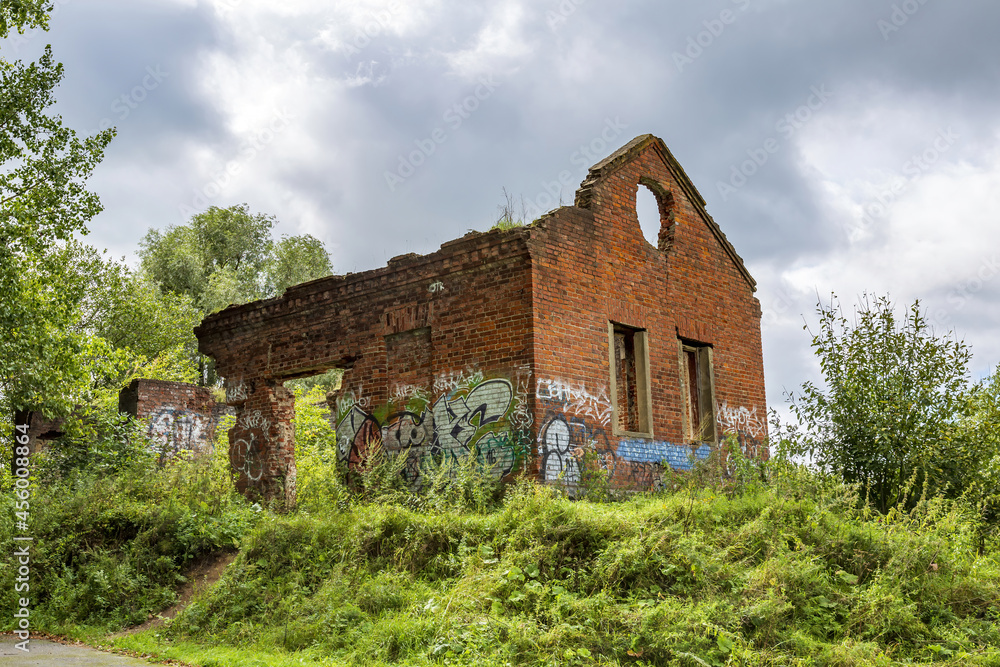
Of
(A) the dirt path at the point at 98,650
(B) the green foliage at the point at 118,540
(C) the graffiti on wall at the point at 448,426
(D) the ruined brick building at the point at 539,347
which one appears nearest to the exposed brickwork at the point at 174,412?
(D) the ruined brick building at the point at 539,347

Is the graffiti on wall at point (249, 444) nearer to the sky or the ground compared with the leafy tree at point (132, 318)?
nearer to the ground

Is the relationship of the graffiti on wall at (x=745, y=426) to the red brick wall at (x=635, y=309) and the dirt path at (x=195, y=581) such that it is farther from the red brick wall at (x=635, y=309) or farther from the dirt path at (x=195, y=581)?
the dirt path at (x=195, y=581)

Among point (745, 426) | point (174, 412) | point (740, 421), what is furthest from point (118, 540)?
point (745, 426)

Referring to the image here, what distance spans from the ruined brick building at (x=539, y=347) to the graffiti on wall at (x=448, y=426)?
0.02m

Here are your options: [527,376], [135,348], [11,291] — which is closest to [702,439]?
[527,376]

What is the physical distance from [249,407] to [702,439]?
25.8ft

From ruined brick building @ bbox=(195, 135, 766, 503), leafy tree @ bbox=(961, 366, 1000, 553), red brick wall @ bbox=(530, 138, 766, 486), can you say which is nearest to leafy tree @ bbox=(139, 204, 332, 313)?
ruined brick building @ bbox=(195, 135, 766, 503)

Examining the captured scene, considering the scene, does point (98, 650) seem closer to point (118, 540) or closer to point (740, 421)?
point (118, 540)

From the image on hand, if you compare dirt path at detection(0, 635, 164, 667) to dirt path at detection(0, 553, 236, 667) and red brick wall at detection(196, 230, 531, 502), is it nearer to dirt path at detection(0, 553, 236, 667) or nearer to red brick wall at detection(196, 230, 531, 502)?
dirt path at detection(0, 553, 236, 667)

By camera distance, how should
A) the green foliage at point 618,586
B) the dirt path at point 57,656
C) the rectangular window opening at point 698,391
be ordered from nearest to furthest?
the green foliage at point 618,586 → the dirt path at point 57,656 → the rectangular window opening at point 698,391

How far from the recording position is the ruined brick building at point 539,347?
10953mm

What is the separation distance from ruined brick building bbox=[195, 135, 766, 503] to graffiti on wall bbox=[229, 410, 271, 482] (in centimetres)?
3

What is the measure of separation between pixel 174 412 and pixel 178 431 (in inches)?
18.8

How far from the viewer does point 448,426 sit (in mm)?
11445
